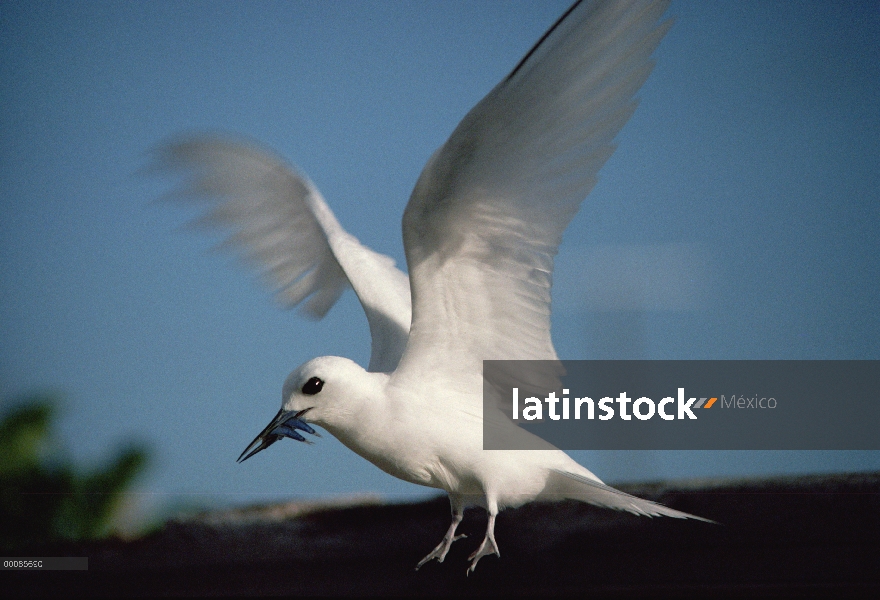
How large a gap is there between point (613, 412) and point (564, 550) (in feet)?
0.67

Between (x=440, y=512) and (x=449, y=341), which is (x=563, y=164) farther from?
(x=440, y=512)

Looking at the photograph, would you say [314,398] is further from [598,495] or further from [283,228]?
[283,228]

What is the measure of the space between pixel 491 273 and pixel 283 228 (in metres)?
0.53

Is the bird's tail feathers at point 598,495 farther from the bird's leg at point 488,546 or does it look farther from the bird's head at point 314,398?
the bird's head at point 314,398

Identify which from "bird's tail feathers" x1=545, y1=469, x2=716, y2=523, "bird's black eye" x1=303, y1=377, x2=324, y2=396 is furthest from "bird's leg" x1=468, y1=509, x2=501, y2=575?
"bird's black eye" x1=303, y1=377, x2=324, y2=396

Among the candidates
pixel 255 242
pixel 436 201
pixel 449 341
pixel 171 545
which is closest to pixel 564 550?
pixel 449 341

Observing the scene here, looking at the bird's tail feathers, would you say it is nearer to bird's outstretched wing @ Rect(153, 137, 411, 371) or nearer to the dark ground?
the dark ground

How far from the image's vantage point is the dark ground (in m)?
0.89

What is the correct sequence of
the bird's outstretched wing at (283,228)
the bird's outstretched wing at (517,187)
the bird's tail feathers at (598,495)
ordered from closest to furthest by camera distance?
the bird's outstretched wing at (517,187)
the bird's tail feathers at (598,495)
the bird's outstretched wing at (283,228)

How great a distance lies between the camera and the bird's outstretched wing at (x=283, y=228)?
4.27 feet

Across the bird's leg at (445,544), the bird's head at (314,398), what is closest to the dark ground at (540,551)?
the bird's leg at (445,544)

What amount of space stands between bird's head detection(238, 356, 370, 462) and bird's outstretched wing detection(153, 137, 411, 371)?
319 mm

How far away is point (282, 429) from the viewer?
927 millimetres

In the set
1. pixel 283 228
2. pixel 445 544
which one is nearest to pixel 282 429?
pixel 445 544
